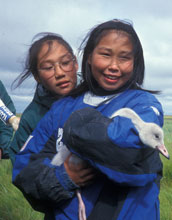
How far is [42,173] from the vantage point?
58.0 inches

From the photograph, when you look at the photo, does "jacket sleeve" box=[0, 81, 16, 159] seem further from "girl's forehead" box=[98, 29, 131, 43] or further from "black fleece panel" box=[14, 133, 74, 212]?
"girl's forehead" box=[98, 29, 131, 43]

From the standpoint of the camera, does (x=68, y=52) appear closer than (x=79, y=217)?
No

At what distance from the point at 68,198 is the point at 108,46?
875 mm

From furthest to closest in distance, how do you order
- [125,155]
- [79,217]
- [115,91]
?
[115,91]
[79,217]
[125,155]

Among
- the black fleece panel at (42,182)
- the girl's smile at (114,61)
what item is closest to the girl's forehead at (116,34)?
the girl's smile at (114,61)

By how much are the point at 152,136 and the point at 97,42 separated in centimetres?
75

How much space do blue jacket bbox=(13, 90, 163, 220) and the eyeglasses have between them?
0.51 metres

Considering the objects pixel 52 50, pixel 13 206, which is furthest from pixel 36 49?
pixel 13 206

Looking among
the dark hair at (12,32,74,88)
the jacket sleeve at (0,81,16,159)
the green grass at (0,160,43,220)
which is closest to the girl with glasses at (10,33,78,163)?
the dark hair at (12,32,74,88)

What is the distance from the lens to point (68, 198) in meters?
1.46

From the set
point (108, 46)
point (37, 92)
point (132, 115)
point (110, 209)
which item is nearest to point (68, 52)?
point (37, 92)

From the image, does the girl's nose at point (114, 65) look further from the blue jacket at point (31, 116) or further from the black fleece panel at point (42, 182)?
the blue jacket at point (31, 116)

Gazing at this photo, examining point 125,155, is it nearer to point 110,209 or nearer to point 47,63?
point 110,209

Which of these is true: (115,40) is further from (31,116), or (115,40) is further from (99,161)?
(31,116)
